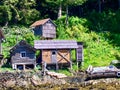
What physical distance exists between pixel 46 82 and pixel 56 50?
1218 centimetres

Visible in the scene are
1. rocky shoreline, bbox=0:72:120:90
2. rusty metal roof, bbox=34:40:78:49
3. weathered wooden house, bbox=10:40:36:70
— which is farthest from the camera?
rusty metal roof, bbox=34:40:78:49

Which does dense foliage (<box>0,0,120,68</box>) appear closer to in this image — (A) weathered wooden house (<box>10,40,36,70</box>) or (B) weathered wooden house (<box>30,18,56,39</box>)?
(B) weathered wooden house (<box>30,18,56,39</box>)

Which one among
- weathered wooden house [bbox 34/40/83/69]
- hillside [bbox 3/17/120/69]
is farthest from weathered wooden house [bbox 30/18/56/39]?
weathered wooden house [bbox 34/40/83/69]

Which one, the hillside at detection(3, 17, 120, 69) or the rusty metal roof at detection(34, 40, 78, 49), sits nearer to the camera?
the rusty metal roof at detection(34, 40, 78, 49)

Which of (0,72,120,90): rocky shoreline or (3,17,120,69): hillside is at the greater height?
(3,17,120,69): hillside

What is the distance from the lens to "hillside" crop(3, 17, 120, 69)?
2719 inches

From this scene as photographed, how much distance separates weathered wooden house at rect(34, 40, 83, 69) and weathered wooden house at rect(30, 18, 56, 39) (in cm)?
844

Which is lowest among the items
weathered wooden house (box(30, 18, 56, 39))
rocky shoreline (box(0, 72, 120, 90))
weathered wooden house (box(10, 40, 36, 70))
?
rocky shoreline (box(0, 72, 120, 90))

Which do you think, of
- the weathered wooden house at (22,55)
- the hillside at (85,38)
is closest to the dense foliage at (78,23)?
the hillside at (85,38)

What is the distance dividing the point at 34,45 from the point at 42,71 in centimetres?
604

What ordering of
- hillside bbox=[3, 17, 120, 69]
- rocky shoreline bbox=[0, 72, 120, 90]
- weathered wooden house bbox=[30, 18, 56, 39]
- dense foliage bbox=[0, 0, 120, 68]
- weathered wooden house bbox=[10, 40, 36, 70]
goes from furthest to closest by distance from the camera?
weathered wooden house bbox=[30, 18, 56, 39]
dense foliage bbox=[0, 0, 120, 68]
hillside bbox=[3, 17, 120, 69]
weathered wooden house bbox=[10, 40, 36, 70]
rocky shoreline bbox=[0, 72, 120, 90]

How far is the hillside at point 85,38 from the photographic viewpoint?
227 feet

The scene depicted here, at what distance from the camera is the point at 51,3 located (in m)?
81.2

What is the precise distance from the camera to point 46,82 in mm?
55625
